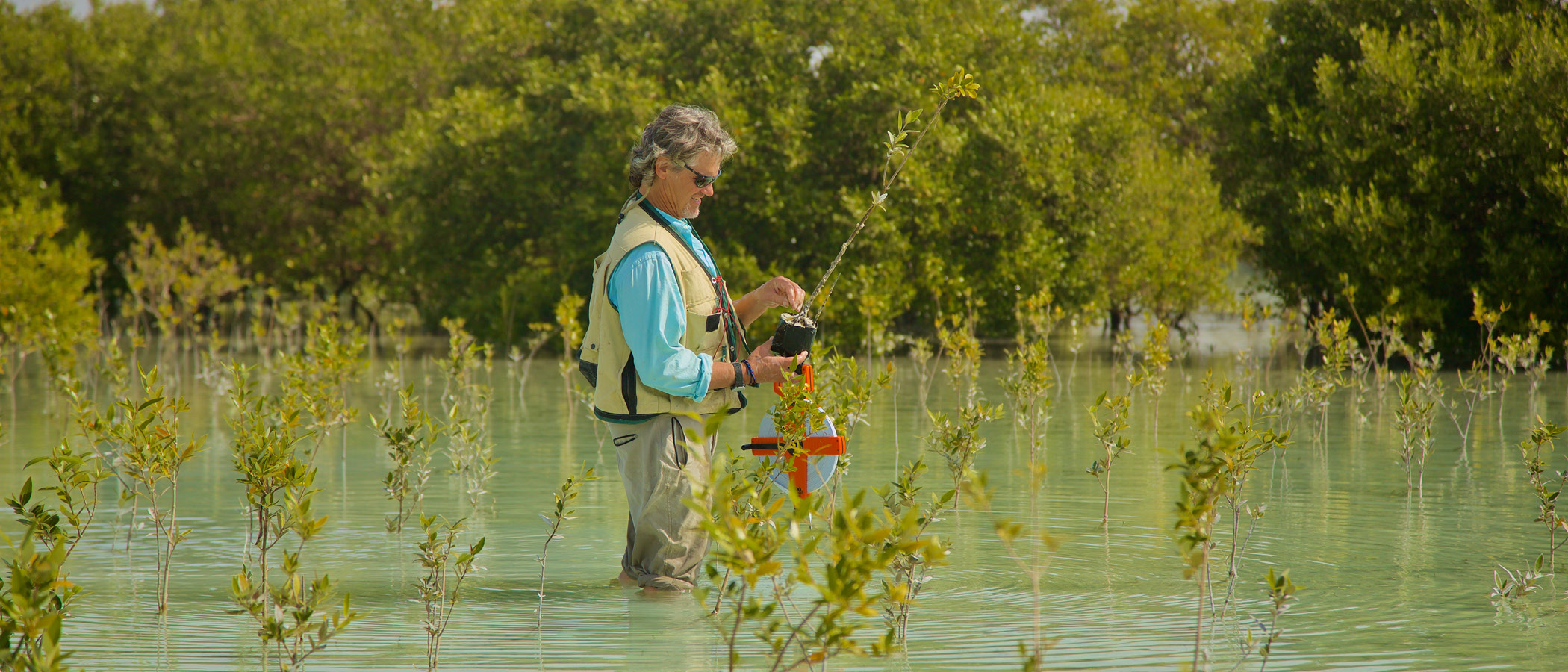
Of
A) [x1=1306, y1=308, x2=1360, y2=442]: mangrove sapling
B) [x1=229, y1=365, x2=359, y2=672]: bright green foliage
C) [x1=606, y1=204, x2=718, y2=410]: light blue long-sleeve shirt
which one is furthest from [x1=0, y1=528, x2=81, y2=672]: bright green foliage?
[x1=1306, y1=308, x2=1360, y2=442]: mangrove sapling

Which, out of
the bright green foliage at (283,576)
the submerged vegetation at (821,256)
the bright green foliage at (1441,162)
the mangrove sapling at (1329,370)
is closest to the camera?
the bright green foliage at (283,576)

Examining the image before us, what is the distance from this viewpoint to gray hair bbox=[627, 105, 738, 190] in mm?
5137

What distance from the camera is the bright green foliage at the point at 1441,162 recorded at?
17.7 metres

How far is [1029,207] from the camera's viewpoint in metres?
23.0

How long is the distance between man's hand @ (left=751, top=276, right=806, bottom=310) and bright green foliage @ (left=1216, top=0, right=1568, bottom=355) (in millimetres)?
14690

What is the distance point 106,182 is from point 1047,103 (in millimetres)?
21357

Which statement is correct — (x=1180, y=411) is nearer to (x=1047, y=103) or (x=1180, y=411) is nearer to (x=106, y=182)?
(x=1047, y=103)

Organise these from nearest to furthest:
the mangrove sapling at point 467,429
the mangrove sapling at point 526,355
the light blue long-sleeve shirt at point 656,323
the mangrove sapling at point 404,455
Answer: the light blue long-sleeve shirt at point 656,323 < the mangrove sapling at point 404,455 < the mangrove sapling at point 467,429 < the mangrove sapling at point 526,355

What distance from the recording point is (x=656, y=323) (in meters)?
4.96

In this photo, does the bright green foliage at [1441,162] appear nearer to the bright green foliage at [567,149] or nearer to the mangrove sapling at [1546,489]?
the bright green foliage at [567,149]

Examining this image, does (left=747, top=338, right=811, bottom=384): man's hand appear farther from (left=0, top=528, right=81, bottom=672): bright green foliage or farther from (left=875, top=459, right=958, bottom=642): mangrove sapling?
(left=0, top=528, right=81, bottom=672): bright green foliage

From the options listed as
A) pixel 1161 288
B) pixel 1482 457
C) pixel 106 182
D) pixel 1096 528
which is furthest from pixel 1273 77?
pixel 106 182

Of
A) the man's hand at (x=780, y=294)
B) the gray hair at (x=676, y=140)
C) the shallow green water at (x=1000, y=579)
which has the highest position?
the gray hair at (x=676, y=140)

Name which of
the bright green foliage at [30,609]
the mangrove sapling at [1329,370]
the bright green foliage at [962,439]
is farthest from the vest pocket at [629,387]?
the mangrove sapling at [1329,370]
